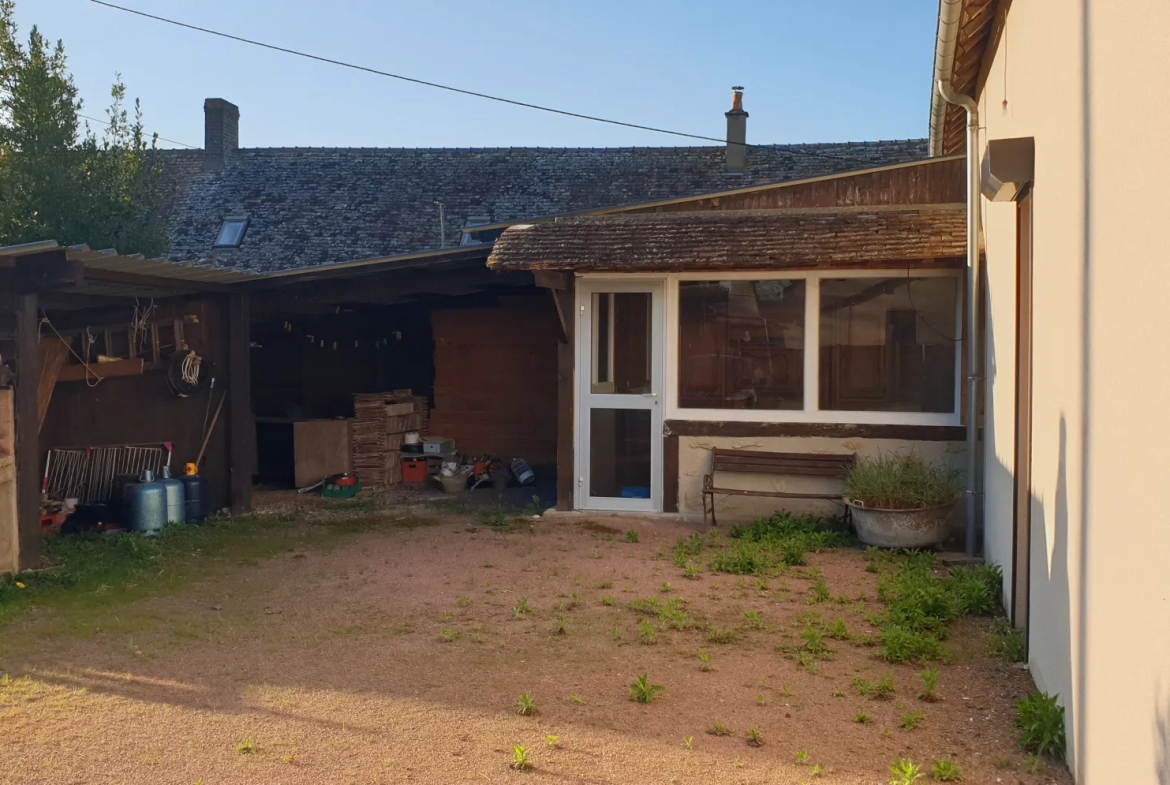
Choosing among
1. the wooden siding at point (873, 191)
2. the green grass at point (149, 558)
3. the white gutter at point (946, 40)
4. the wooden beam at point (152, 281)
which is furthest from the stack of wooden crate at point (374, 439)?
the white gutter at point (946, 40)

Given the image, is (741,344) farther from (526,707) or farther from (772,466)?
(526,707)

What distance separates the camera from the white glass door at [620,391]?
9359 millimetres

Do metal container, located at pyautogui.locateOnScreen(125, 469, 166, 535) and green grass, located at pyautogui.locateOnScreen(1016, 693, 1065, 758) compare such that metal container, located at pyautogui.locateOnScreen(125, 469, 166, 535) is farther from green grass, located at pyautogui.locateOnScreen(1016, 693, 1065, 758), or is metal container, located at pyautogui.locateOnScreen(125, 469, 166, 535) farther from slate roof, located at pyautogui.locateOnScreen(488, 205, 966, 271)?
green grass, located at pyautogui.locateOnScreen(1016, 693, 1065, 758)

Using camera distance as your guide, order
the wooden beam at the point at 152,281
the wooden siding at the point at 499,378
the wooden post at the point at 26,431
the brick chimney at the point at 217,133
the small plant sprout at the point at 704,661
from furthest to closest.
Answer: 1. the brick chimney at the point at 217,133
2. the wooden siding at the point at 499,378
3. the wooden beam at the point at 152,281
4. the wooden post at the point at 26,431
5. the small plant sprout at the point at 704,661

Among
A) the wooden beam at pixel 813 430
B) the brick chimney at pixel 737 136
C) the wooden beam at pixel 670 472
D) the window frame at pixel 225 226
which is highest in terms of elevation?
the brick chimney at pixel 737 136

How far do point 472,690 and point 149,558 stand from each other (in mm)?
4016

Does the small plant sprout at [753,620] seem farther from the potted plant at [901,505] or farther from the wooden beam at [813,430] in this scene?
the wooden beam at [813,430]

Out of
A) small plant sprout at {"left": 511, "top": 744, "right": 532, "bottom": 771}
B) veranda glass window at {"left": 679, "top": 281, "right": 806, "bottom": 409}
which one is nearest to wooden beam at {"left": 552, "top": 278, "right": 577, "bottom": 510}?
veranda glass window at {"left": 679, "top": 281, "right": 806, "bottom": 409}

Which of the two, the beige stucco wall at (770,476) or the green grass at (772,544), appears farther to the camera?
the beige stucco wall at (770,476)

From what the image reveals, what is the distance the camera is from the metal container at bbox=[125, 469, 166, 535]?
8758mm

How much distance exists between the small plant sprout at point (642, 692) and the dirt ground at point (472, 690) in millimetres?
34

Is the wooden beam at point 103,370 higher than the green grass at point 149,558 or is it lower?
higher

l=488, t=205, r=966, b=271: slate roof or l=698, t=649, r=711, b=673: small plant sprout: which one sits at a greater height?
l=488, t=205, r=966, b=271: slate roof

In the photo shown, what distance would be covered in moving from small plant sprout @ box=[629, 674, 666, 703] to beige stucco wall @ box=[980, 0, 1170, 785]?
1684mm
